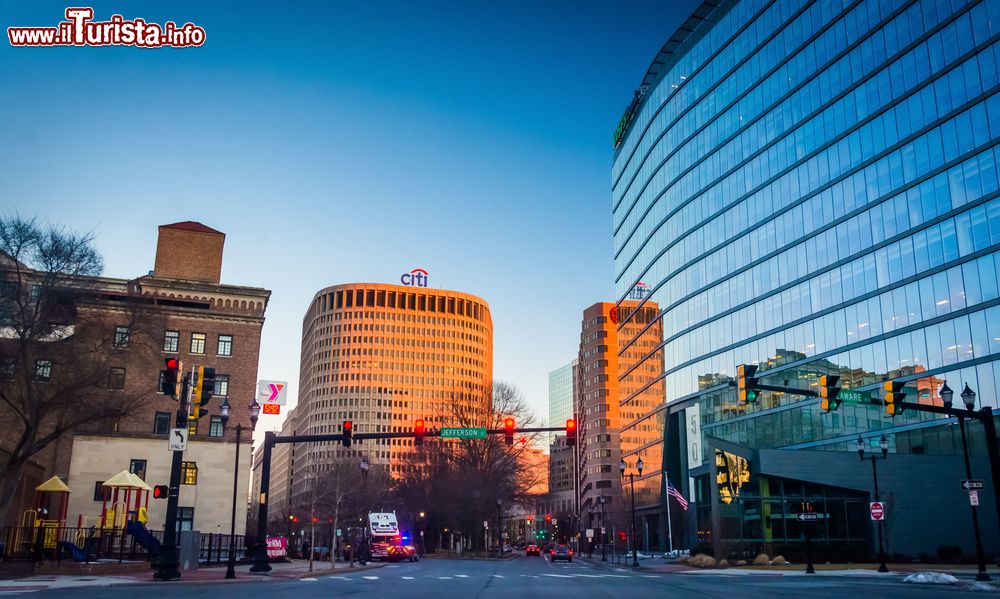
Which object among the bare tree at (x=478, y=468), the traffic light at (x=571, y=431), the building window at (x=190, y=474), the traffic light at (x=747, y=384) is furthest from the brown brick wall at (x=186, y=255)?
the traffic light at (x=747, y=384)

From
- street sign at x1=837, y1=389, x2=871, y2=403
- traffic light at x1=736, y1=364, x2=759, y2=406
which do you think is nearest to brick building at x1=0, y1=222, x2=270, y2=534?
traffic light at x1=736, y1=364, x2=759, y2=406

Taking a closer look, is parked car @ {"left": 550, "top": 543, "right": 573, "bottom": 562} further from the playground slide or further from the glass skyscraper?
the playground slide

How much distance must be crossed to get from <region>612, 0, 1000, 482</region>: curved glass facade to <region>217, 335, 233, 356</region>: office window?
41.7 meters

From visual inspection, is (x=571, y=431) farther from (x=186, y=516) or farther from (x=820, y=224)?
(x=820, y=224)

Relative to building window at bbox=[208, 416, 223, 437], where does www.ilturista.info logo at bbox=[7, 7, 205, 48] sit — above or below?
above

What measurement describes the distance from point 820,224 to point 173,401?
2248 inches

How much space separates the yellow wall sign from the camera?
192 ft

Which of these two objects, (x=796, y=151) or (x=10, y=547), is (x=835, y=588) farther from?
(x=796, y=151)

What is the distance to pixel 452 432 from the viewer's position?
39219 millimetres

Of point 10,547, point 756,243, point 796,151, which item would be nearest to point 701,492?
point 756,243

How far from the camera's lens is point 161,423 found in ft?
208

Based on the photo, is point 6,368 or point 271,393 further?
point 6,368

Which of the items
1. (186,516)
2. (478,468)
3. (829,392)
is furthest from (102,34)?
(478,468)

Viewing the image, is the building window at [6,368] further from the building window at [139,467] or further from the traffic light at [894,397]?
the traffic light at [894,397]
